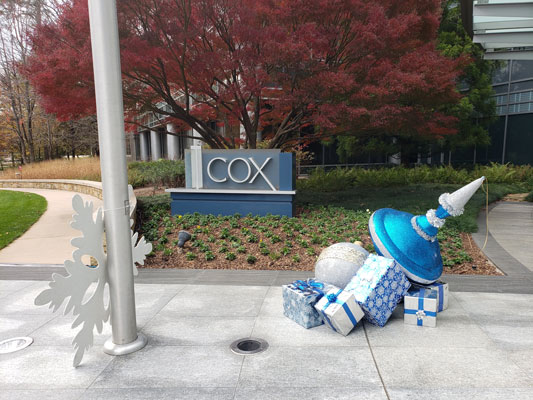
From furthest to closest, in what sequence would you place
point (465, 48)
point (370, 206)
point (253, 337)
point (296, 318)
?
point (465, 48), point (370, 206), point (296, 318), point (253, 337)

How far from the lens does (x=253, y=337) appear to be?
3.81 metres

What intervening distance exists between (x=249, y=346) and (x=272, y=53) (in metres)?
5.99

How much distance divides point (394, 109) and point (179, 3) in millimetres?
5029

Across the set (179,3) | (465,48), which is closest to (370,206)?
(179,3)

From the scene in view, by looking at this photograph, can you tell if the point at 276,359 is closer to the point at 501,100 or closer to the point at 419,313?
the point at 419,313

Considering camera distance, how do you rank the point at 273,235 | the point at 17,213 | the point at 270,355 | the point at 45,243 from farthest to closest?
the point at 17,213 < the point at 45,243 < the point at 273,235 < the point at 270,355

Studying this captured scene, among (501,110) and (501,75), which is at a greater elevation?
(501,75)

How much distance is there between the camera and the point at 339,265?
443 cm

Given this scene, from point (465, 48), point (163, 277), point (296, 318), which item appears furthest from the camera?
point (465, 48)

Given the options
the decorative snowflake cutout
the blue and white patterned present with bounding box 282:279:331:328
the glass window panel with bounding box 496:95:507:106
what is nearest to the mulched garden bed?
the blue and white patterned present with bounding box 282:279:331:328

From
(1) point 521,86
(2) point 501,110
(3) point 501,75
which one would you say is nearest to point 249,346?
(1) point 521,86

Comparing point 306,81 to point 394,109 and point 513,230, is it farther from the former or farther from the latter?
point 513,230

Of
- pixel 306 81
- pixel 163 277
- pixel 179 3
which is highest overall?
pixel 179 3

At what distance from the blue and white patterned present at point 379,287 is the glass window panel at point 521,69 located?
18.4 metres
